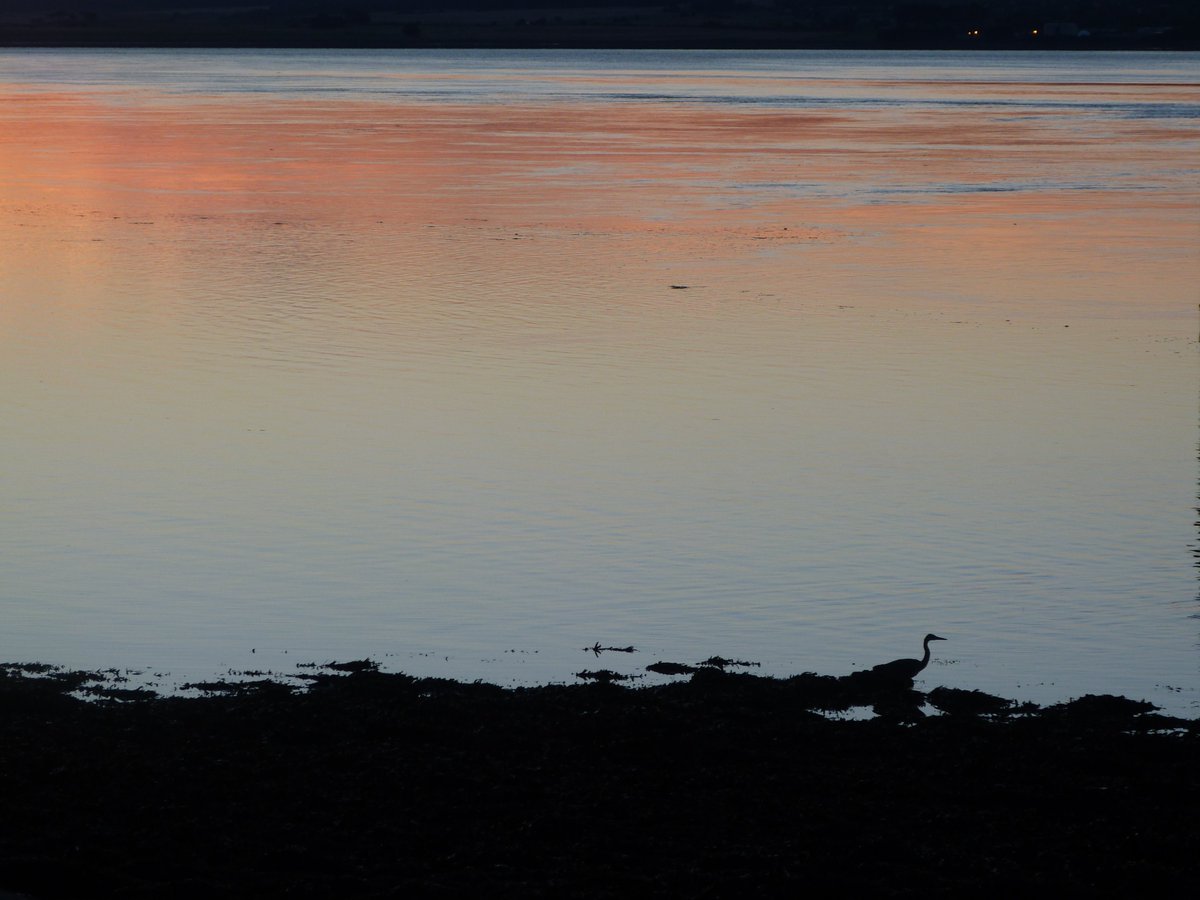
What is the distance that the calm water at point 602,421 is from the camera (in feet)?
37.4

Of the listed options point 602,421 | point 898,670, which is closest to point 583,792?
point 898,670

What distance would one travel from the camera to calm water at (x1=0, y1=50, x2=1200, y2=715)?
11414 mm

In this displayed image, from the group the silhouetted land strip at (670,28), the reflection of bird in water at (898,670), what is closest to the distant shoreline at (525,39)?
the silhouetted land strip at (670,28)

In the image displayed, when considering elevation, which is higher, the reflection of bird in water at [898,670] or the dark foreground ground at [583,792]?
the reflection of bird in water at [898,670]

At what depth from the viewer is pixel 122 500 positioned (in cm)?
1412

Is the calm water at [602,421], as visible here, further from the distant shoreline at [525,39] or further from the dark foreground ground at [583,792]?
the distant shoreline at [525,39]

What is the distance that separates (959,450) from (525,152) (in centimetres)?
2989

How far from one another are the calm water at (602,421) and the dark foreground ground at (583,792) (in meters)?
0.85

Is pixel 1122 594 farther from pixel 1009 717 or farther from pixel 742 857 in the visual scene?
pixel 742 857

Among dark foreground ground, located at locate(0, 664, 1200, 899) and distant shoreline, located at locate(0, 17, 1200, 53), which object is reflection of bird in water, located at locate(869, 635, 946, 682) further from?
distant shoreline, located at locate(0, 17, 1200, 53)

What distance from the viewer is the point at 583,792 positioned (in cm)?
823

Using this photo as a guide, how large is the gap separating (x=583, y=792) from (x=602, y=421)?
8.82 meters

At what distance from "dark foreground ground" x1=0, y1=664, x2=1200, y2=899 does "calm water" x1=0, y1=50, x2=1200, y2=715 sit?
85 cm

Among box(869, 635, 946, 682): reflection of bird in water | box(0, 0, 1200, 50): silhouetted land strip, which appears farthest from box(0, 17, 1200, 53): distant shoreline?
box(869, 635, 946, 682): reflection of bird in water
